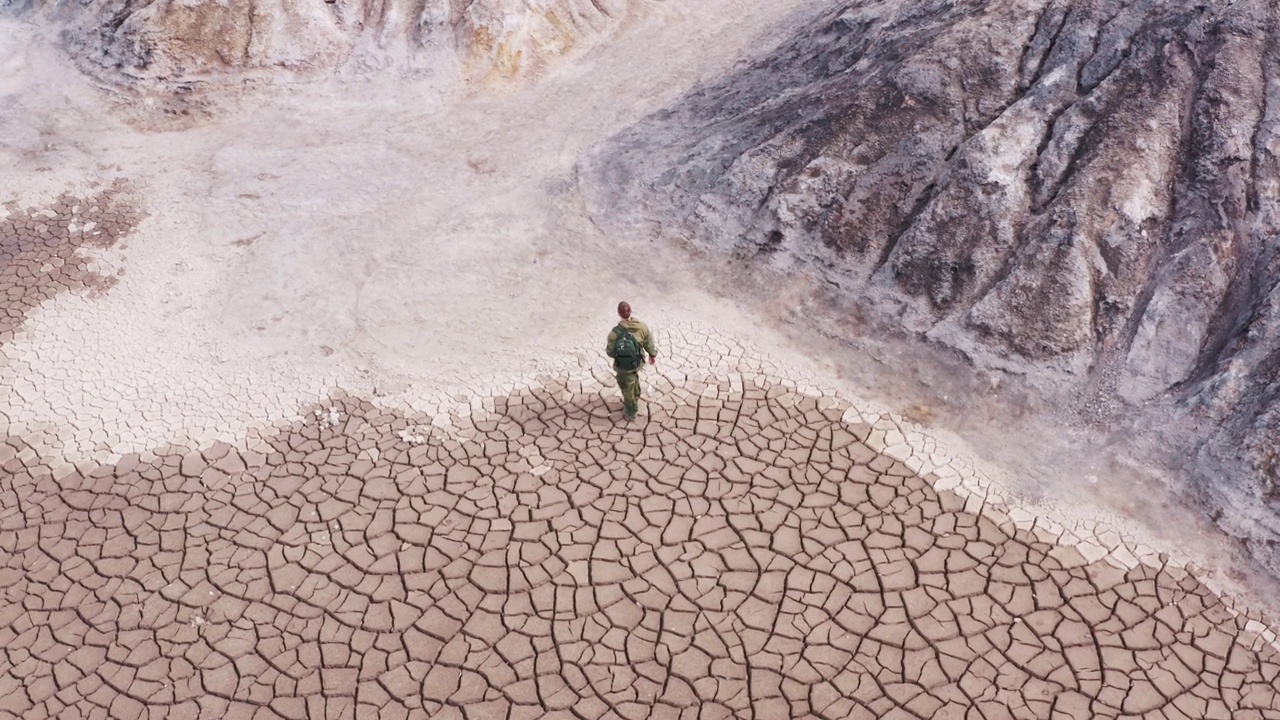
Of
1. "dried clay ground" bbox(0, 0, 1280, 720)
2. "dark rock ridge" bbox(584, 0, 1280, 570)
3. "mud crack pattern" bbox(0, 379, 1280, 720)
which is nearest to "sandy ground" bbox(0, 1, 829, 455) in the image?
"dried clay ground" bbox(0, 0, 1280, 720)

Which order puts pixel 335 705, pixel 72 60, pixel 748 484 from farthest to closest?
pixel 72 60
pixel 748 484
pixel 335 705

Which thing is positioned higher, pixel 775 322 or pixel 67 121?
pixel 775 322

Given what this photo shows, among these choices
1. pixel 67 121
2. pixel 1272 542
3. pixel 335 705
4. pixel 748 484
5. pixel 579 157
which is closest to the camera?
pixel 335 705

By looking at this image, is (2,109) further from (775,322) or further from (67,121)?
(775,322)

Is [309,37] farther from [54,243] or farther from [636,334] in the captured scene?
[636,334]

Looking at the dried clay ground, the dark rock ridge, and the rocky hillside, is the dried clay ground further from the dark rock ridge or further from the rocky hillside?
the rocky hillside

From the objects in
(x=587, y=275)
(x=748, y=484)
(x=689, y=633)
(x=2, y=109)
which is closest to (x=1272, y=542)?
(x=748, y=484)

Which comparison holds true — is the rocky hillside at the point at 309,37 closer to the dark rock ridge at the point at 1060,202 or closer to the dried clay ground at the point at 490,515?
the dried clay ground at the point at 490,515

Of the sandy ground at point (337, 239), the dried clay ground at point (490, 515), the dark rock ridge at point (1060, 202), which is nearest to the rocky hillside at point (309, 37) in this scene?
the sandy ground at point (337, 239)
